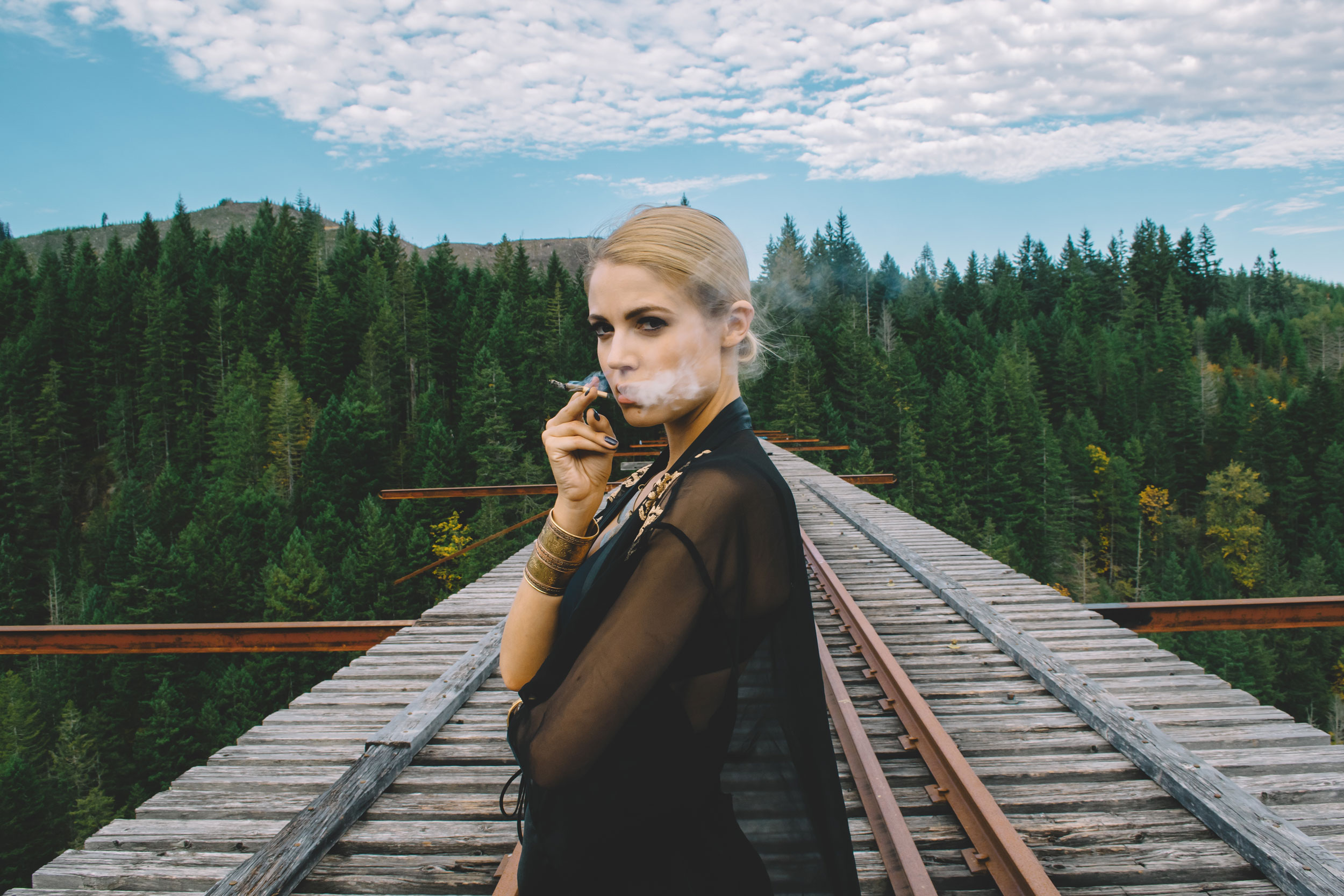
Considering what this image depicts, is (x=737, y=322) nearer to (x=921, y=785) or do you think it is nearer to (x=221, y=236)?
(x=921, y=785)

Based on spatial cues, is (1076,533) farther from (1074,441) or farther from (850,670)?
(850,670)

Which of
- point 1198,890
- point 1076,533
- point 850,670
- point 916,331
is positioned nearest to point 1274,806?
point 1198,890

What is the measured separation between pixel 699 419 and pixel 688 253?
283 millimetres

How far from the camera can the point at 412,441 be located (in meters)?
77.8

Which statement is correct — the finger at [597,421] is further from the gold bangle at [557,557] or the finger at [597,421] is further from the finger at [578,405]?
the gold bangle at [557,557]

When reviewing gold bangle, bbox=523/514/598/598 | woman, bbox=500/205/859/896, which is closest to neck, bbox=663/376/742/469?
woman, bbox=500/205/859/896

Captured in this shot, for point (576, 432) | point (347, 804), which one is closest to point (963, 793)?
point (347, 804)

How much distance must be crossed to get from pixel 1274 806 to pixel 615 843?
368cm

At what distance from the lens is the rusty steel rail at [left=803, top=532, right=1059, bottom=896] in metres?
2.83

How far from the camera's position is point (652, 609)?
1.04 m

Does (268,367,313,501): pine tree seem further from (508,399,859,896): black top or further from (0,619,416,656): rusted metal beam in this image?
(508,399,859,896): black top

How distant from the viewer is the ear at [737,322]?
1285 millimetres

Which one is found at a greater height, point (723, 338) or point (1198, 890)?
point (723, 338)

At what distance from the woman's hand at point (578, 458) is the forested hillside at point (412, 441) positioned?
5402cm
